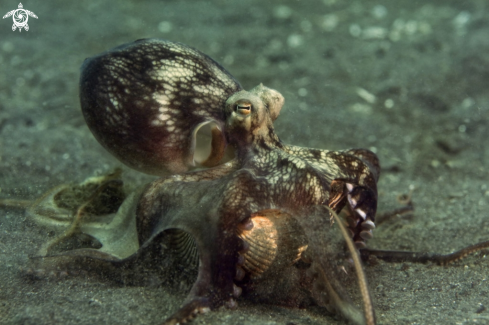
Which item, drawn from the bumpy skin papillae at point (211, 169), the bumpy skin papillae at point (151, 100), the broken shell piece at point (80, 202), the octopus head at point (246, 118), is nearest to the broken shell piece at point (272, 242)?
the bumpy skin papillae at point (211, 169)

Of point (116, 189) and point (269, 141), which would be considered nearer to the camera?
point (269, 141)

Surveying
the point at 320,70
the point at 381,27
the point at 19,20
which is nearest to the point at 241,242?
the point at 320,70

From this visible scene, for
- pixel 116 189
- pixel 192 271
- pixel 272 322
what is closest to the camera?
pixel 272 322

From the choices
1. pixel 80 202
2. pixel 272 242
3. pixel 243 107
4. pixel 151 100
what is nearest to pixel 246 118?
pixel 243 107

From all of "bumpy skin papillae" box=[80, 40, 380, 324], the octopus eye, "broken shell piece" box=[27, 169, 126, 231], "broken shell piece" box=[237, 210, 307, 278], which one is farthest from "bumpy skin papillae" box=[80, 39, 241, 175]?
"broken shell piece" box=[237, 210, 307, 278]

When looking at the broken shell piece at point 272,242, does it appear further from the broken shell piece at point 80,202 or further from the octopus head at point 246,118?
the broken shell piece at point 80,202

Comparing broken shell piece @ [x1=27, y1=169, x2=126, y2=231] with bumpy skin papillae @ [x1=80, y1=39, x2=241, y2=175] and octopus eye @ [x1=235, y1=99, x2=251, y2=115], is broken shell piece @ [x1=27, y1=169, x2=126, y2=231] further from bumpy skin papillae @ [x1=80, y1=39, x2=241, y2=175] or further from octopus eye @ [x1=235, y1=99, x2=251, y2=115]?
octopus eye @ [x1=235, y1=99, x2=251, y2=115]

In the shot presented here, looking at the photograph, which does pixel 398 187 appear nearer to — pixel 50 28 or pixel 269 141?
pixel 269 141
